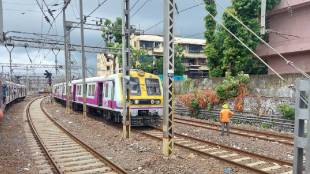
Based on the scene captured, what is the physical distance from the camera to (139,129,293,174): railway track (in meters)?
9.33

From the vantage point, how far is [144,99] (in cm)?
1734

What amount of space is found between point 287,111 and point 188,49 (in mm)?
48161

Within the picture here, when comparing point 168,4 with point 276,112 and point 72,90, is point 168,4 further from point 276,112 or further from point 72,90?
point 72,90

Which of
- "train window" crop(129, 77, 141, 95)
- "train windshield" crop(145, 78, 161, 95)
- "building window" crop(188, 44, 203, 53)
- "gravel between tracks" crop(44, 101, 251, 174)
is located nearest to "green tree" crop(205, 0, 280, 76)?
"train windshield" crop(145, 78, 161, 95)

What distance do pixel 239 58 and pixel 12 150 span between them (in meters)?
17.7

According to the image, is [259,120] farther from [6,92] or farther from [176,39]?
[176,39]

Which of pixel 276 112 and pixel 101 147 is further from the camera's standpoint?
pixel 276 112

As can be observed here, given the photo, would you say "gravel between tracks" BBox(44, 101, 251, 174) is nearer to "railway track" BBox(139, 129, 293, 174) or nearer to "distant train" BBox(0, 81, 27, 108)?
"railway track" BBox(139, 129, 293, 174)

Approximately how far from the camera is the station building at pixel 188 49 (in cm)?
5959

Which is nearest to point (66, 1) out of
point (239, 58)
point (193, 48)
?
point (239, 58)

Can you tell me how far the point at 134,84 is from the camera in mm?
17688

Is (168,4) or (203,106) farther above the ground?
(168,4)

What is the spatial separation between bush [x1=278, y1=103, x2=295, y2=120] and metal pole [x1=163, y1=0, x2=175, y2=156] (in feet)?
27.3

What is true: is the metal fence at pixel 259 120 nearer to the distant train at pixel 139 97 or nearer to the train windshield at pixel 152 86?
the distant train at pixel 139 97
